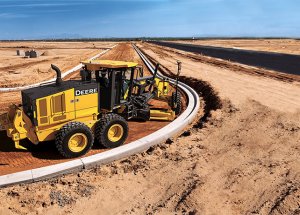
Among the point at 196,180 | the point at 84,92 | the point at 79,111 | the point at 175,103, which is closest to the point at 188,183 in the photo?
the point at 196,180

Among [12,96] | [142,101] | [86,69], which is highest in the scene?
[86,69]

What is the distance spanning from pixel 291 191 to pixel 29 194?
5.42 meters

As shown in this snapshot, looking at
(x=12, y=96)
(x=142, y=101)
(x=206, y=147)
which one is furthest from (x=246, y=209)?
(x=12, y=96)

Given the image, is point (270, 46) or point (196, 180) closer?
point (196, 180)

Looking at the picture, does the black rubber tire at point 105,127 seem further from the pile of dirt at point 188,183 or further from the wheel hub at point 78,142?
the pile of dirt at point 188,183

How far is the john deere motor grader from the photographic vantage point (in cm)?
828

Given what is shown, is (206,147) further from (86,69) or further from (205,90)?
(205,90)

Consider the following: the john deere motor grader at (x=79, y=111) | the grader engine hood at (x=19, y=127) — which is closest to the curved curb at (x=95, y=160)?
the john deere motor grader at (x=79, y=111)

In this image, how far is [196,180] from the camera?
283 inches

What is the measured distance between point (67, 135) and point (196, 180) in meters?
3.52

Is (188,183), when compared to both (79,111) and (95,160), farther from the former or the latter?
(79,111)

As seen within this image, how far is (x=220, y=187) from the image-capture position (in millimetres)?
6824

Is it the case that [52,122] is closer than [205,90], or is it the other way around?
[52,122]

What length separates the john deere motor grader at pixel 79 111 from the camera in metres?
8.28
